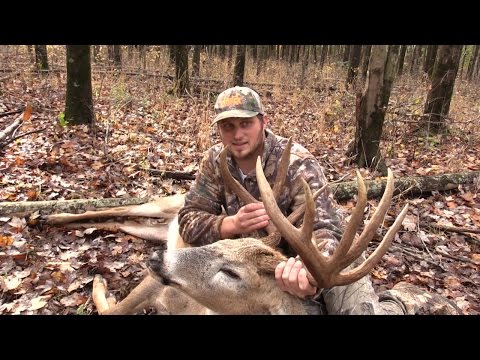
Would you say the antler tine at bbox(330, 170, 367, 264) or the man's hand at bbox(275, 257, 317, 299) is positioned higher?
the antler tine at bbox(330, 170, 367, 264)

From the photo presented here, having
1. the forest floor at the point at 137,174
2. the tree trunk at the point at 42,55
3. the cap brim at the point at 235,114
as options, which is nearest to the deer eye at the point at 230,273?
the cap brim at the point at 235,114

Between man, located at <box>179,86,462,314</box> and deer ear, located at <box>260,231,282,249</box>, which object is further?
deer ear, located at <box>260,231,282,249</box>

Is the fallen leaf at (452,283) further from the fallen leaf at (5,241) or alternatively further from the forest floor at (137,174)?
the fallen leaf at (5,241)

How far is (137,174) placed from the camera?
606 cm

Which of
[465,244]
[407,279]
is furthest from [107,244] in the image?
[465,244]

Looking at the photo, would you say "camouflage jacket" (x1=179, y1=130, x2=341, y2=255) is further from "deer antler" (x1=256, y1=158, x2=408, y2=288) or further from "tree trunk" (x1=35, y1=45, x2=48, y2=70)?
"tree trunk" (x1=35, y1=45, x2=48, y2=70)

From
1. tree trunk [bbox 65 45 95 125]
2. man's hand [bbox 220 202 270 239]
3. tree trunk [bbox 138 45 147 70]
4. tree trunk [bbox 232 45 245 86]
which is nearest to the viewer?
man's hand [bbox 220 202 270 239]

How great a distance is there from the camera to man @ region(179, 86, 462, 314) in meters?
3.02

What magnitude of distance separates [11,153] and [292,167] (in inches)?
190

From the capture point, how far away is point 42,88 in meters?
10.2

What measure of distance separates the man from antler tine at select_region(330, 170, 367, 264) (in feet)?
0.85

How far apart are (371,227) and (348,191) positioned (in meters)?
3.31

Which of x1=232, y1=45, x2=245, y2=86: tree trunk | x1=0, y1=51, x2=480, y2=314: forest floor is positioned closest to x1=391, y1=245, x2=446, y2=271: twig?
x1=0, y1=51, x2=480, y2=314: forest floor
